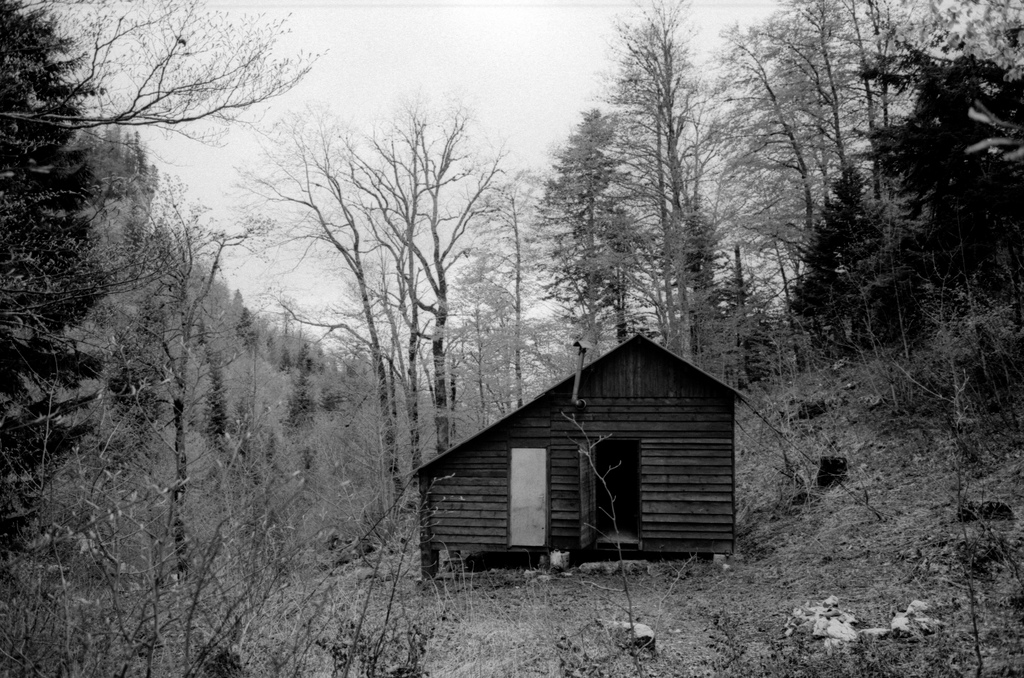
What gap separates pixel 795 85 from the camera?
21.6m

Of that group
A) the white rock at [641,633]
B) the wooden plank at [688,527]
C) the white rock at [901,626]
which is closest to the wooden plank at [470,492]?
the wooden plank at [688,527]

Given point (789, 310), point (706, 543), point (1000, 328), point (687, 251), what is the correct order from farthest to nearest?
point (789, 310)
point (687, 251)
point (706, 543)
point (1000, 328)

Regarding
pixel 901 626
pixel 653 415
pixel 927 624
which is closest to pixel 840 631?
pixel 901 626

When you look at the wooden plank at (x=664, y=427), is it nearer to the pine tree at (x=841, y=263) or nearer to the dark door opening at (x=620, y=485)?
the dark door opening at (x=620, y=485)

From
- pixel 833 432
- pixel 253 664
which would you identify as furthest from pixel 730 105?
pixel 253 664

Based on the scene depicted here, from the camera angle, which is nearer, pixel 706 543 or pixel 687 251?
pixel 706 543

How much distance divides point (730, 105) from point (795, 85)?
2.16 m

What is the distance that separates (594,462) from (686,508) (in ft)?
6.49

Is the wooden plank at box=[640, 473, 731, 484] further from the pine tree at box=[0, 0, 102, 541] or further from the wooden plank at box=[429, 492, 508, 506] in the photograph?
the pine tree at box=[0, 0, 102, 541]

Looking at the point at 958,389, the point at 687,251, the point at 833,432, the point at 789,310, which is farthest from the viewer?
the point at 789,310

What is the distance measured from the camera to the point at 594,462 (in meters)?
13.6

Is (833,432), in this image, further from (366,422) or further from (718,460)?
(366,422)

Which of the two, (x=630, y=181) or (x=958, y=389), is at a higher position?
(x=630, y=181)

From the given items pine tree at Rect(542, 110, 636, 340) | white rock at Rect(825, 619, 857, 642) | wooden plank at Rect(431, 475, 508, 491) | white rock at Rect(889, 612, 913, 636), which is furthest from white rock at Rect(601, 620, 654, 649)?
pine tree at Rect(542, 110, 636, 340)
